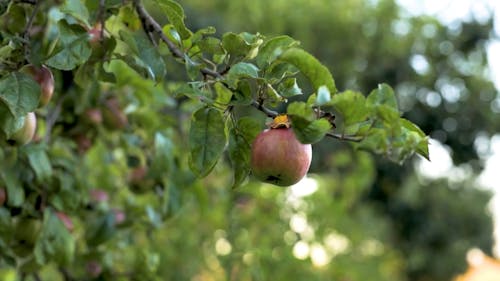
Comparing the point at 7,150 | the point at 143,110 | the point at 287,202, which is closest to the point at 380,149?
the point at 7,150

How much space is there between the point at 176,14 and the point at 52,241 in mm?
445

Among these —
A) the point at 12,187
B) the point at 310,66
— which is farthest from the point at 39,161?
the point at 310,66

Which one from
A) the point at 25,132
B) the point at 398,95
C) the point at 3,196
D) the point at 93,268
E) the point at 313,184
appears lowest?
the point at 398,95

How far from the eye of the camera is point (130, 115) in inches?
48.5

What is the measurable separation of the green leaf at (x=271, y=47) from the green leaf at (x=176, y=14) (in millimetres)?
85

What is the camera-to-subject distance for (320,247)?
248 centimetres

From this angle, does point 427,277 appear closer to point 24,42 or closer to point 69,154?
point 69,154

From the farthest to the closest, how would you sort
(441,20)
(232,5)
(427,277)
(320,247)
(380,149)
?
1. (427,277)
2. (441,20)
3. (232,5)
4. (320,247)
5. (380,149)

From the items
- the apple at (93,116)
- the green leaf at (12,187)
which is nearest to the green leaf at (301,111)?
the green leaf at (12,187)

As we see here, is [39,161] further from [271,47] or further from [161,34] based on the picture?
[271,47]

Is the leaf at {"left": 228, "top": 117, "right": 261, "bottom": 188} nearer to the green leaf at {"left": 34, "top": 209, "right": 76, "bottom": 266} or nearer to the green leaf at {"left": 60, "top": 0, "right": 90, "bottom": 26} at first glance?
the green leaf at {"left": 60, "top": 0, "right": 90, "bottom": 26}

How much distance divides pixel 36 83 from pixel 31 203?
1.32 ft

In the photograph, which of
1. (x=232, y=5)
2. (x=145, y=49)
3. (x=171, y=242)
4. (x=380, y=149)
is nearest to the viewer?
(x=380, y=149)

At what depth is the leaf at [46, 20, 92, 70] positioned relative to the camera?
674mm
